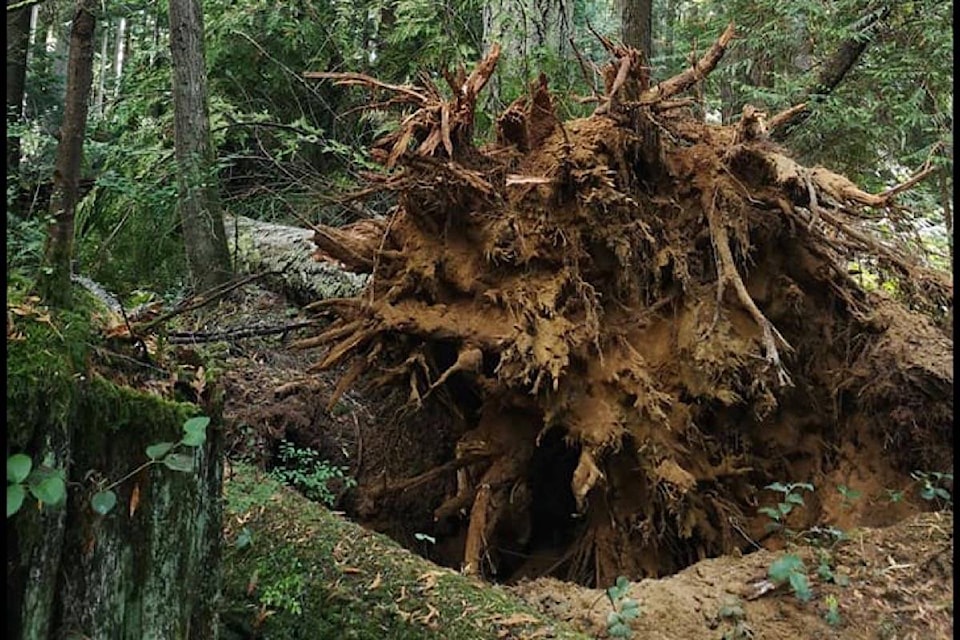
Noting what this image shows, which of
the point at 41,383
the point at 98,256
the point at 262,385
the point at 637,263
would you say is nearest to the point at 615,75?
the point at 637,263

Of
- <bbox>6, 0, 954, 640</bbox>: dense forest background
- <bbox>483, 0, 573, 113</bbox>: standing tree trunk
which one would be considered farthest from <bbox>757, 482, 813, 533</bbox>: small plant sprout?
<bbox>483, 0, 573, 113</bbox>: standing tree trunk

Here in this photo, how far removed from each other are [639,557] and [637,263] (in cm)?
190

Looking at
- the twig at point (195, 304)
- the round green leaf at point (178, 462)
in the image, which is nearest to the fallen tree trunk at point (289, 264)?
the twig at point (195, 304)

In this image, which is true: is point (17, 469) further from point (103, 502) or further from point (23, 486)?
point (103, 502)

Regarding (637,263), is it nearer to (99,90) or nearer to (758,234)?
(758,234)

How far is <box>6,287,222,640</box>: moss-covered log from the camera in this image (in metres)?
1.62

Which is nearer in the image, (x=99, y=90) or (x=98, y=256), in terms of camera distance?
(x=98, y=256)

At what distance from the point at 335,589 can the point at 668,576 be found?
2.27 metres

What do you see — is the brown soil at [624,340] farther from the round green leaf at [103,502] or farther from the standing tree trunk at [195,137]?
the round green leaf at [103,502]

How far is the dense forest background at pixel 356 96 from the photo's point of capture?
24.5 ft

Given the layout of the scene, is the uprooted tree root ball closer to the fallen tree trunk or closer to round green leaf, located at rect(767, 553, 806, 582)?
round green leaf, located at rect(767, 553, 806, 582)

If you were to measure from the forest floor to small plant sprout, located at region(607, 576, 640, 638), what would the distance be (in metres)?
0.05

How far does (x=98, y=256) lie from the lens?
7.19 m

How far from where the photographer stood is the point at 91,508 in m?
1.78
